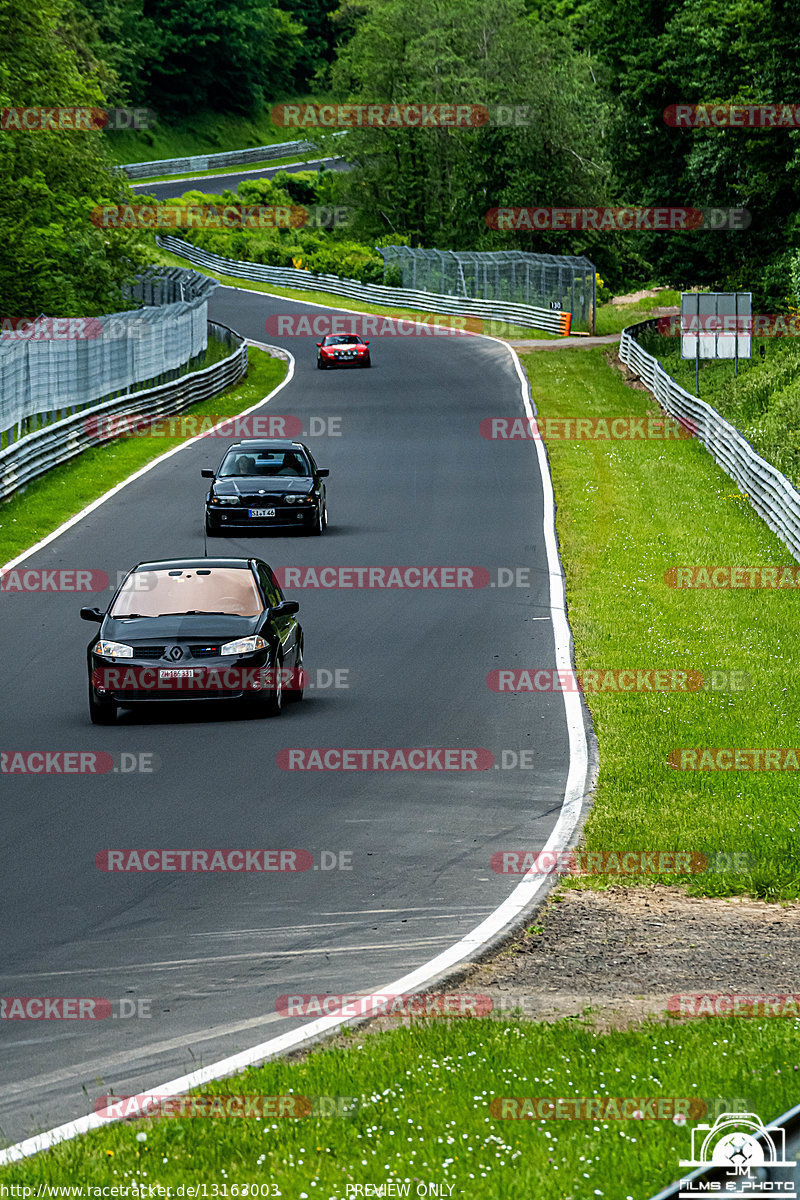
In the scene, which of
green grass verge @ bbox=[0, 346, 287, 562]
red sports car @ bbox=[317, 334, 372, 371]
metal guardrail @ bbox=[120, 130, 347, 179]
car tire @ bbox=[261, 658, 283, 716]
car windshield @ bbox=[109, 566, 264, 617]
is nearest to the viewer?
car tire @ bbox=[261, 658, 283, 716]

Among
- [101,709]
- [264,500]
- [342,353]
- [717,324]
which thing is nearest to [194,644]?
[101,709]

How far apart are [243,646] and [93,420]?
954 inches

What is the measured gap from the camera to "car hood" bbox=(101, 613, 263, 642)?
50.1 feet

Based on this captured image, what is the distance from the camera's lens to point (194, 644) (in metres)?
15.2

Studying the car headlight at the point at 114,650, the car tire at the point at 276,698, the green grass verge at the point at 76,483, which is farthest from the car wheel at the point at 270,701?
the green grass verge at the point at 76,483

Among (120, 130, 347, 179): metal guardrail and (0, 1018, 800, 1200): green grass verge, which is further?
(120, 130, 347, 179): metal guardrail

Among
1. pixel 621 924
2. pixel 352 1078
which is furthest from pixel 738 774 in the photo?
pixel 352 1078

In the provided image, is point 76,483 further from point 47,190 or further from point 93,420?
point 47,190

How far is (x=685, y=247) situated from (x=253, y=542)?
3215 cm

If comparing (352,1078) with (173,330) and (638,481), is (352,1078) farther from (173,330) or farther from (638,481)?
(173,330)

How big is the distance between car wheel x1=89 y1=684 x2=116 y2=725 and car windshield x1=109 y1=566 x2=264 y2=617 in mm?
1016

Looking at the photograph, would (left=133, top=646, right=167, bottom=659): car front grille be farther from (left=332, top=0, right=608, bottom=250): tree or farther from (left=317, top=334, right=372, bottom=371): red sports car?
(left=332, top=0, right=608, bottom=250): tree

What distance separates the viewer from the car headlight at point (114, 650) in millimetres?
15047

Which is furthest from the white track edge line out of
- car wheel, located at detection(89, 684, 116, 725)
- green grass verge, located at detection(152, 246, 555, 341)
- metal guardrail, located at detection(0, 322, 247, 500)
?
green grass verge, located at detection(152, 246, 555, 341)
